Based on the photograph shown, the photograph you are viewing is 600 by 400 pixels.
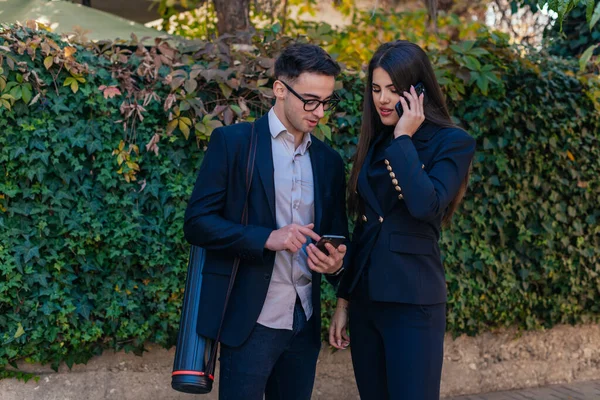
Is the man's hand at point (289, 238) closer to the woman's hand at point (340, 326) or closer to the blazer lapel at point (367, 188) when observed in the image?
the blazer lapel at point (367, 188)

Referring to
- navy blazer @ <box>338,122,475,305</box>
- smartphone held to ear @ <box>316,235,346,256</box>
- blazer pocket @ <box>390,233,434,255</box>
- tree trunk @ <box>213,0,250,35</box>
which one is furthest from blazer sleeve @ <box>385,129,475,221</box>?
tree trunk @ <box>213,0,250,35</box>

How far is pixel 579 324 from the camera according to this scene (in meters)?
5.95

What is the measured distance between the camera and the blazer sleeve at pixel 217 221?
8.98 feet

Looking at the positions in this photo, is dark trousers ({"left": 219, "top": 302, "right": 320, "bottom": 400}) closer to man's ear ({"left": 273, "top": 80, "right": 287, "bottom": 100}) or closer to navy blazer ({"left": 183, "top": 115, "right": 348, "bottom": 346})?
navy blazer ({"left": 183, "top": 115, "right": 348, "bottom": 346})

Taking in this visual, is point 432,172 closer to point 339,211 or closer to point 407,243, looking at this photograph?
point 407,243

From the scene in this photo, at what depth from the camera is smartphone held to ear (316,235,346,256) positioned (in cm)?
274

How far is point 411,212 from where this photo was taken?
275 centimetres

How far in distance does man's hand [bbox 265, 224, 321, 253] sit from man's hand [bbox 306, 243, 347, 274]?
0.19 ft

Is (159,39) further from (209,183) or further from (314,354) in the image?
(314,354)

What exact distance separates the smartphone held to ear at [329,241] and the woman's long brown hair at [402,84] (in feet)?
1.48

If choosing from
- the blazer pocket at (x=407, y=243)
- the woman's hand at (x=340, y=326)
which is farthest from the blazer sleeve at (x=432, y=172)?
the woman's hand at (x=340, y=326)

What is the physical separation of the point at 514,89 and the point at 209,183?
3365 millimetres

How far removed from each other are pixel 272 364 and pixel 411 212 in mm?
Answer: 864

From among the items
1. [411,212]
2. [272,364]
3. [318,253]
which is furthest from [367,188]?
[272,364]
